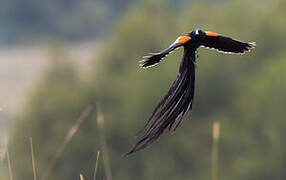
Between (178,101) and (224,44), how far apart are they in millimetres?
261

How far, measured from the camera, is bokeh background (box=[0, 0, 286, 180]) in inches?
1596

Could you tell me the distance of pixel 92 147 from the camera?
139 ft

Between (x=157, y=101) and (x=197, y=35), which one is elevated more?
(x=197, y=35)

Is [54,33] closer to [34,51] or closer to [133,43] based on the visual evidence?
[34,51]

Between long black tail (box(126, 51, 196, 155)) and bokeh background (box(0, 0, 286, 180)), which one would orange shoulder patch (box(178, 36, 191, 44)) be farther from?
bokeh background (box(0, 0, 286, 180))

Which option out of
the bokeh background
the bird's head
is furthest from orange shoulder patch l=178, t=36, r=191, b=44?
the bokeh background

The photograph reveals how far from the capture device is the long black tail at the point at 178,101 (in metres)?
2.46

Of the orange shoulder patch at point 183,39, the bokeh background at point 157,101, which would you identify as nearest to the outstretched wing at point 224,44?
the orange shoulder patch at point 183,39

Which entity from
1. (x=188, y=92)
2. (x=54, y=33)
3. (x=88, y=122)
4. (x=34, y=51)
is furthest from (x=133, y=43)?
(x=188, y=92)

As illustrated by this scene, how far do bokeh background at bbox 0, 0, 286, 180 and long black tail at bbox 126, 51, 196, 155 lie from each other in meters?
32.9

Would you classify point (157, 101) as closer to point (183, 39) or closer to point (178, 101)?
point (178, 101)

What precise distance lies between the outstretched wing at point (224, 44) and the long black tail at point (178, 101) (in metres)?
0.08

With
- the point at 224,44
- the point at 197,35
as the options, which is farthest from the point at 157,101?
the point at 197,35

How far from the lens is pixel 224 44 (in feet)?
8.38
